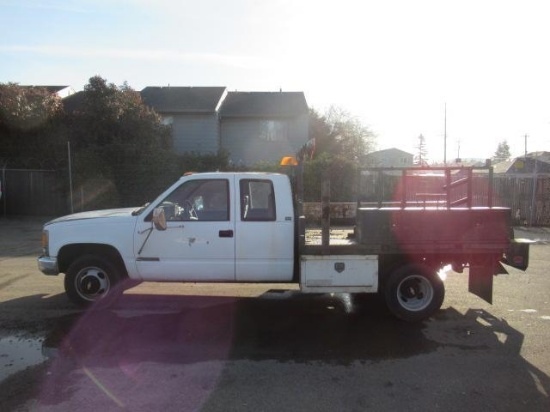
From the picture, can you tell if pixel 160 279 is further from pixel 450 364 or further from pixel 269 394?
pixel 450 364

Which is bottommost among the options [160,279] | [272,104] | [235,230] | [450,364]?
[450,364]

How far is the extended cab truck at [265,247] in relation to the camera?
591cm

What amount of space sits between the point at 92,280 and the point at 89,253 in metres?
0.36

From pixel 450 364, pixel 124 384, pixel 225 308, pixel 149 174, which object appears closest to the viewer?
pixel 124 384

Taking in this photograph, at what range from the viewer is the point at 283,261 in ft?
20.1

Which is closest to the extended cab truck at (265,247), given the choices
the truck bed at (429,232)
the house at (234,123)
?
the truck bed at (429,232)

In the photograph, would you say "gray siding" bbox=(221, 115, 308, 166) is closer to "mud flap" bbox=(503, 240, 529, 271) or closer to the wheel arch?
the wheel arch

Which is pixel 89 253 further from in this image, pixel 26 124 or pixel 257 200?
pixel 26 124

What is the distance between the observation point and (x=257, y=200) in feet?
20.7

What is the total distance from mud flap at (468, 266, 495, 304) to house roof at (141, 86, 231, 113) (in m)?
22.1

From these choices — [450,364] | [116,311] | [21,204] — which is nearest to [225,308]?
[116,311]

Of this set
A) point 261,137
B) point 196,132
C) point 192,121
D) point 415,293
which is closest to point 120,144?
point 196,132

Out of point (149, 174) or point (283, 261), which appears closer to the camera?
point (283, 261)

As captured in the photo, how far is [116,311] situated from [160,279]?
80 centimetres
